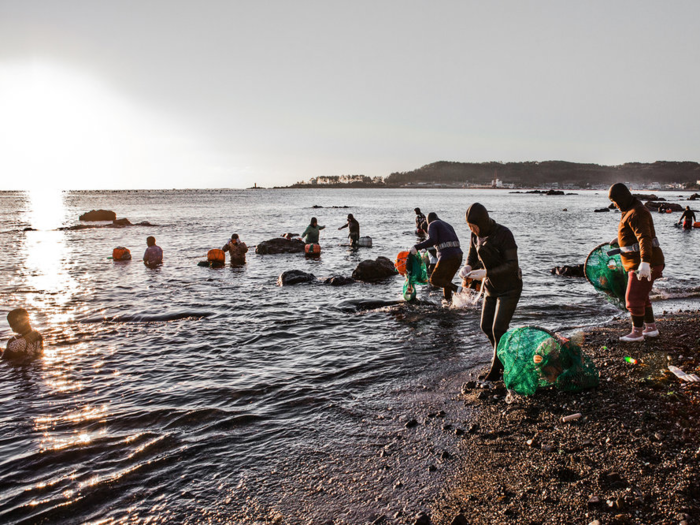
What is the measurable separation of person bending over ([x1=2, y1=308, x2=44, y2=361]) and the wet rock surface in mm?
8332

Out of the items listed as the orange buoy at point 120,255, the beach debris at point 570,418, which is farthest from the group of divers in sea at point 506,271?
the orange buoy at point 120,255

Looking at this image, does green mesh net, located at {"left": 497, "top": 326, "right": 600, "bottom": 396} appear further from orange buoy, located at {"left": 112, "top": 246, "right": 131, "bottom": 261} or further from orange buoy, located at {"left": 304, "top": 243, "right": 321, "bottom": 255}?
orange buoy, located at {"left": 112, "top": 246, "right": 131, "bottom": 261}

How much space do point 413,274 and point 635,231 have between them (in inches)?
245

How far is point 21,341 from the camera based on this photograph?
859cm

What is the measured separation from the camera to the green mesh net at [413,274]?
12217mm

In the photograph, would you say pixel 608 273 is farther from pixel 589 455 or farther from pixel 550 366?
pixel 589 455

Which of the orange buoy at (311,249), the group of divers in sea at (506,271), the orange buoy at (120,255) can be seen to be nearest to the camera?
the group of divers in sea at (506,271)

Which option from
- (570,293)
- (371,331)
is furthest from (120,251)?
(570,293)

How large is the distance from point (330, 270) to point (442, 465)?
48.6 feet

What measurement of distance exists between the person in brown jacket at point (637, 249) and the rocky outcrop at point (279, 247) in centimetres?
1946

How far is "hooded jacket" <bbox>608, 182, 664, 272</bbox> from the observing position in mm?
6734

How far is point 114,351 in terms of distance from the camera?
29.9 ft

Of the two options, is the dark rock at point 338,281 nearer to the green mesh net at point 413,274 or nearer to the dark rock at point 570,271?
the green mesh net at point 413,274

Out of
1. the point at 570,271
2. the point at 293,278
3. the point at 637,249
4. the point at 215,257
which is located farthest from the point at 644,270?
the point at 215,257
